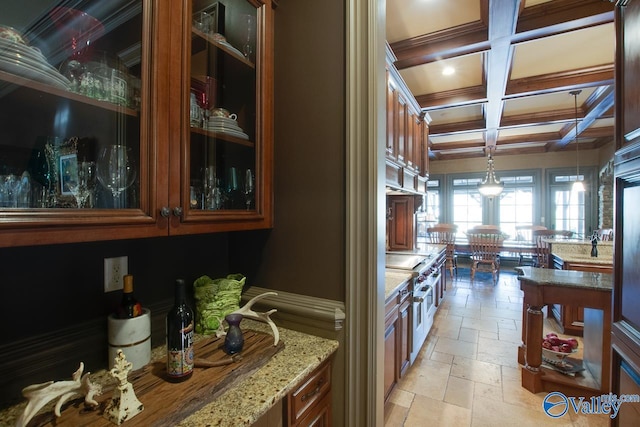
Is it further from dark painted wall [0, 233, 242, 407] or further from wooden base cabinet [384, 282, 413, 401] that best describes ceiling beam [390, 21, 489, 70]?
dark painted wall [0, 233, 242, 407]

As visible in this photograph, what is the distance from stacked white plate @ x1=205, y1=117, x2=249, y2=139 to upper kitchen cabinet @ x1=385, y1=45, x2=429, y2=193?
48.6 inches

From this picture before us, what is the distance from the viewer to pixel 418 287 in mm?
2584

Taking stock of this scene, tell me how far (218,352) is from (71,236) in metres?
0.66

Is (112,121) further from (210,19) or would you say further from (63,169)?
(210,19)

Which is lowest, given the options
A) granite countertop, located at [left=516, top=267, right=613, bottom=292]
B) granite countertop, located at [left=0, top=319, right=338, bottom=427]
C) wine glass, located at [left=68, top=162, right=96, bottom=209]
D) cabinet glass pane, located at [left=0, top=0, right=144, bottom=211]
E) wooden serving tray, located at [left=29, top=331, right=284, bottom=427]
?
granite countertop, located at [left=0, top=319, right=338, bottom=427]

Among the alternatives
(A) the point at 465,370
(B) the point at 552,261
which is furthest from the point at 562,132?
(A) the point at 465,370

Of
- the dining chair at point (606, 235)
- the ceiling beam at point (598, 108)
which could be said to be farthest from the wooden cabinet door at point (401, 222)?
the dining chair at point (606, 235)

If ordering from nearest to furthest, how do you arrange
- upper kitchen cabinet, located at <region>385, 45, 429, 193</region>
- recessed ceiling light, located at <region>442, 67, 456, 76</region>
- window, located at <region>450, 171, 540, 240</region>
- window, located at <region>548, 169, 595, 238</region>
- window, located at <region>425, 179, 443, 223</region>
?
upper kitchen cabinet, located at <region>385, 45, 429, 193</region>
recessed ceiling light, located at <region>442, 67, 456, 76</region>
window, located at <region>548, 169, 595, 238</region>
window, located at <region>450, 171, 540, 240</region>
window, located at <region>425, 179, 443, 223</region>

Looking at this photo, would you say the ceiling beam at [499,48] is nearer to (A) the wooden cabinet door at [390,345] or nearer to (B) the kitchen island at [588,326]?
(B) the kitchen island at [588,326]

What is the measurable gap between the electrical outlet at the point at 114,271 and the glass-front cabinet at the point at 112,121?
35cm

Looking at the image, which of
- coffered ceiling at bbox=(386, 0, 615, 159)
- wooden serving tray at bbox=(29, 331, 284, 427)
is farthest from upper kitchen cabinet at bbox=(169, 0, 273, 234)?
coffered ceiling at bbox=(386, 0, 615, 159)

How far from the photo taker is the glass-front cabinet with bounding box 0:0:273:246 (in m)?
0.71

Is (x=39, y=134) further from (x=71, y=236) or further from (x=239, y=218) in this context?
(x=239, y=218)

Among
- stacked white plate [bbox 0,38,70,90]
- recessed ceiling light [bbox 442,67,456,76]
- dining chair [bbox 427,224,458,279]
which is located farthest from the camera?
dining chair [bbox 427,224,458,279]
